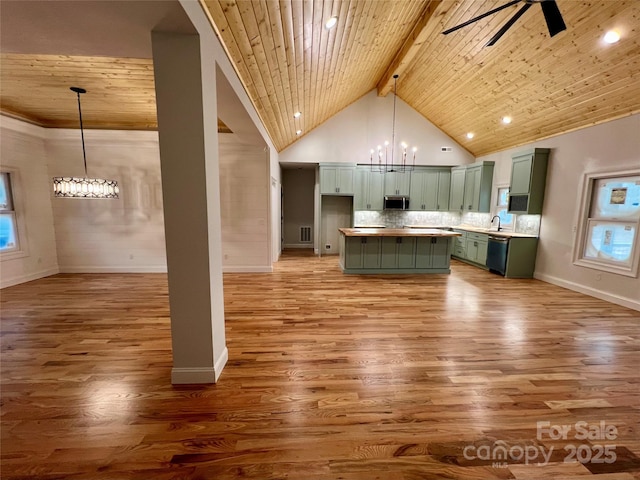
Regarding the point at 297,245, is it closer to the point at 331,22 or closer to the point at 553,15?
the point at 331,22

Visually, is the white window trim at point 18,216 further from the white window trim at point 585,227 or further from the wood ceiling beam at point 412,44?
the white window trim at point 585,227

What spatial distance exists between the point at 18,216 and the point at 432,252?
7.85 m

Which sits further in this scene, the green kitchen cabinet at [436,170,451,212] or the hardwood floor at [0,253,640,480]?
the green kitchen cabinet at [436,170,451,212]

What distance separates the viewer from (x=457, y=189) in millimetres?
7188

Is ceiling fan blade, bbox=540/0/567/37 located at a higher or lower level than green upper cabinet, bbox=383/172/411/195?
higher

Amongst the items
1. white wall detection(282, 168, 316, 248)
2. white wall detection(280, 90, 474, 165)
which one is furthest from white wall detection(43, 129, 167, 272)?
white wall detection(282, 168, 316, 248)

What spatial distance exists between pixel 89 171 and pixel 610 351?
8294 mm

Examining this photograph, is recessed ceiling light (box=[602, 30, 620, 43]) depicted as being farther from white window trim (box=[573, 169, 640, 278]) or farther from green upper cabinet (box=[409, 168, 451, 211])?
green upper cabinet (box=[409, 168, 451, 211])

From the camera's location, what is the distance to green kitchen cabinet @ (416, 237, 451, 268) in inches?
214

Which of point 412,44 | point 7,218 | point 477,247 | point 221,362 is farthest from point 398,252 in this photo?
point 7,218

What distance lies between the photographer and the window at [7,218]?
14.6 ft

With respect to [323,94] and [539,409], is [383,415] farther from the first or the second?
[323,94]

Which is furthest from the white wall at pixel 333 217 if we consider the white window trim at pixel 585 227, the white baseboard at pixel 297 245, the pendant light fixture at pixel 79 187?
the pendant light fixture at pixel 79 187

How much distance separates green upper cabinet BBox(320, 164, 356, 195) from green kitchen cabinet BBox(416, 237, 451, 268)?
8.48ft
